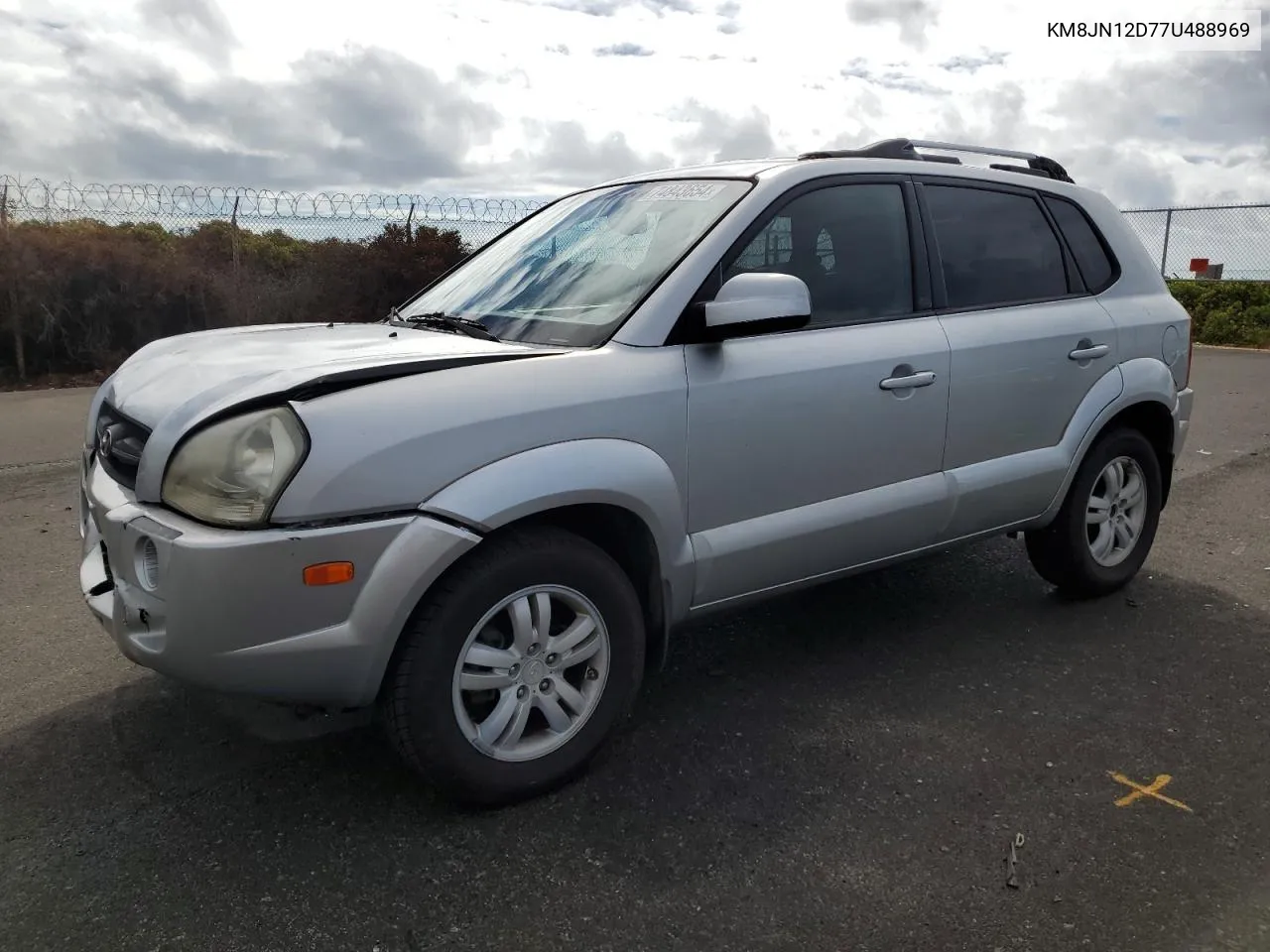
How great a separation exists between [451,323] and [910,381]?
154cm

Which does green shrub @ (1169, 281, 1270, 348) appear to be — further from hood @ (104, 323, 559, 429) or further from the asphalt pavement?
hood @ (104, 323, 559, 429)

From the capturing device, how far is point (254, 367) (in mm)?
2889

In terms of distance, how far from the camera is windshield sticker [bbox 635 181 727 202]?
3.53 meters

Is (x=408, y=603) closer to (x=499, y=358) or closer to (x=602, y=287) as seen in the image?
(x=499, y=358)

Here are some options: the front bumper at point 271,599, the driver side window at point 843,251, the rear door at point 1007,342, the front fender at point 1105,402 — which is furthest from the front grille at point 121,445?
the front fender at point 1105,402

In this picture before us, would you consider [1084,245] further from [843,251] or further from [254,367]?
[254,367]

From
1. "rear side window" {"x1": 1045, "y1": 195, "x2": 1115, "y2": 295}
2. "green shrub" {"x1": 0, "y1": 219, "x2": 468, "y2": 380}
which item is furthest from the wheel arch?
"green shrub" {"x1": 0, "y1": 219, "x2": 468, "y2": 380}

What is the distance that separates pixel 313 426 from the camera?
2.52 metres

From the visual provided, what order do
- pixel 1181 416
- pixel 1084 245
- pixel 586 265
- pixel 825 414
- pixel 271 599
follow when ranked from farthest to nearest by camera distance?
pixel 1181 416
pixel 1084 245
pixel 586 265
pixel 825 414
pixel 271 599

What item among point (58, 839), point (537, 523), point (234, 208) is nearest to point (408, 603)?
point (537, 523)

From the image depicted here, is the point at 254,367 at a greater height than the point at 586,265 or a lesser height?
lesser

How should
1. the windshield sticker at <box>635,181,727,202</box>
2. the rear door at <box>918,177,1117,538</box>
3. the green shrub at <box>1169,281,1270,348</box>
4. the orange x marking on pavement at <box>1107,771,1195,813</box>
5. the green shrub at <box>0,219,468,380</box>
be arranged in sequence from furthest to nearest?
the green shrub at <box>1169,281,1270,348</box> → the green shrub at <box>0,219,468,380</box> → the rear door at <box>918,177,1117,538</box> → the windshield sticker at <box>635,181,727,202</box> → the orange x marking on pavement at <box>1107,771,1195,813</box>

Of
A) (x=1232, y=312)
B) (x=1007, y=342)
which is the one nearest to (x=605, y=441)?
(x=1007, y=342)

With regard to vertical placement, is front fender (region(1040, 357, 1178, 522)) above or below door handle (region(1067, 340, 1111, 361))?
below
